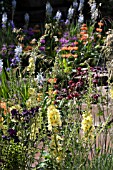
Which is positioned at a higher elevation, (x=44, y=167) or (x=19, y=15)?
(x=19, y=15)

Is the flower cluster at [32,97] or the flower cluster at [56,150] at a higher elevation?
the flower cluster at [32,97]

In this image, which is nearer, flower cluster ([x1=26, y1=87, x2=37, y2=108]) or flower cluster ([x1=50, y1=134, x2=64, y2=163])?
flower cluster ([x1=50, y1=134, x2=64, y2=163])

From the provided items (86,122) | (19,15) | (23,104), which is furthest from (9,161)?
(19,15)

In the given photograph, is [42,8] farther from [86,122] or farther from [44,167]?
[86,122]

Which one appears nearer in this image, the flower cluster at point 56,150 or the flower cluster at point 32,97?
the flower cluster at point 56,150

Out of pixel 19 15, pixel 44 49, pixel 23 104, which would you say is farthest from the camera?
pixel 19 15

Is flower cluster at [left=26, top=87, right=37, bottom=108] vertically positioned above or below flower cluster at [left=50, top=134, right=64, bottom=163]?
above

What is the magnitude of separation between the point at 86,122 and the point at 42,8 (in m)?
6.72

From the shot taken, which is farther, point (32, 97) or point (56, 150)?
point (32, 97)

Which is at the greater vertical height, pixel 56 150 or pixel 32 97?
pixel 32 97

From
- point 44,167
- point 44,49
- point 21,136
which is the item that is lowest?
point 44,167

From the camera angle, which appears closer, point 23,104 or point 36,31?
point 23,104

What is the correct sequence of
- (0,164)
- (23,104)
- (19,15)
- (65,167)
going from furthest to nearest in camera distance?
(19,15) < (23,104) < (0,164) < (65,167)

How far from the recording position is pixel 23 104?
4.74 meters
